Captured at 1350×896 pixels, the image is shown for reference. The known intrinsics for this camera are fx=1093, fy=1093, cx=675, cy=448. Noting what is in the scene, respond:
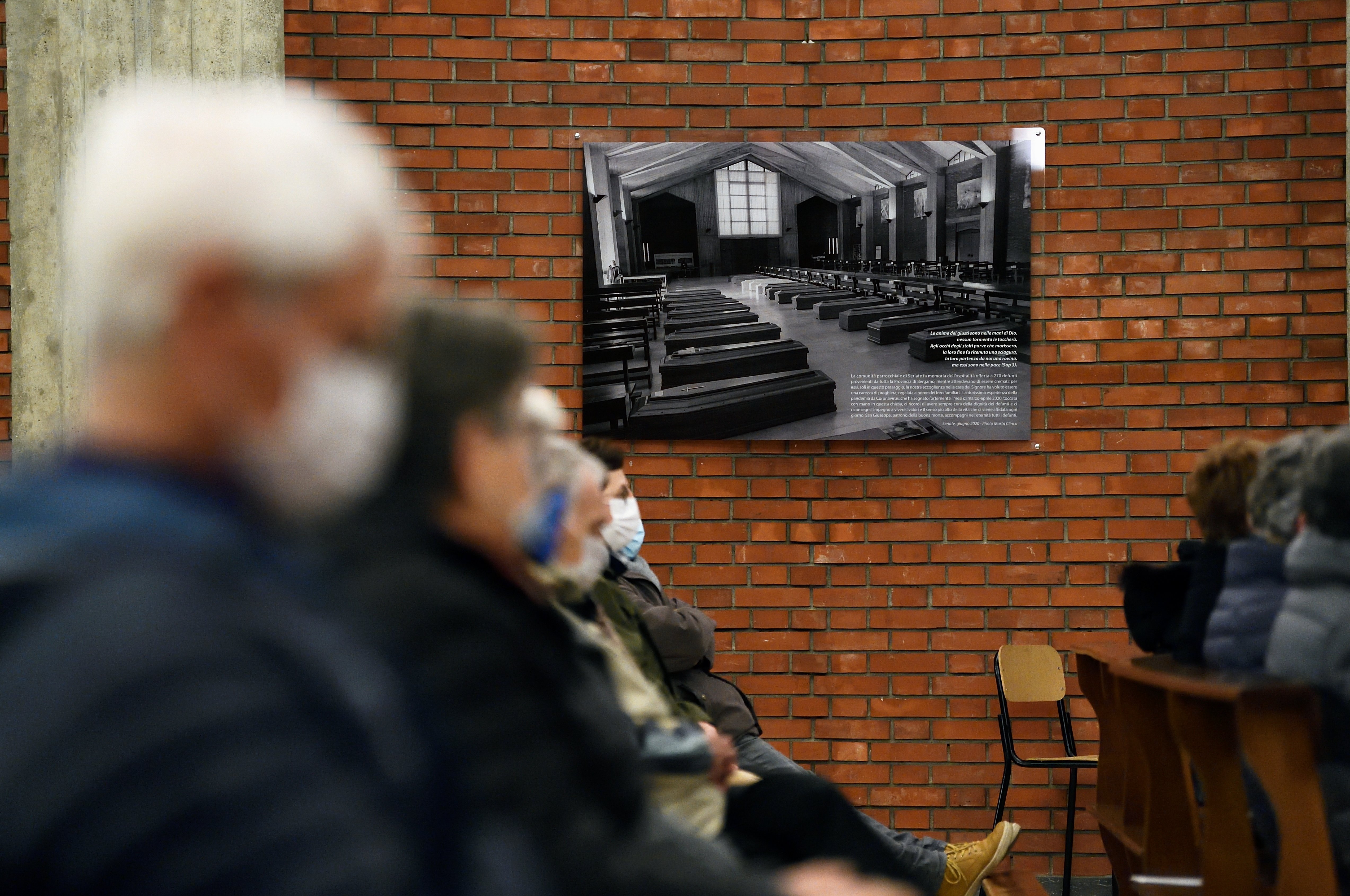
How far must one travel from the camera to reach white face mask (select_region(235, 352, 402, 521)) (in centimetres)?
61

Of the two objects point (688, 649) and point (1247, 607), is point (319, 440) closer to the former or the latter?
point (1247, 607)

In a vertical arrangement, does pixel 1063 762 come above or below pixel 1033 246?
below

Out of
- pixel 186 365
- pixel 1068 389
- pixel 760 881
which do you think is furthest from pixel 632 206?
pixel 186 365

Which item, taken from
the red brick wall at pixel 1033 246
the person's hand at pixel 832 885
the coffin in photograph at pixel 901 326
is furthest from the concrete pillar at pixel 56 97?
the person's hand at pixel 832 885

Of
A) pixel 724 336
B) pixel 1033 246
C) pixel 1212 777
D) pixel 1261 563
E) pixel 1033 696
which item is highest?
pixel 1033 246

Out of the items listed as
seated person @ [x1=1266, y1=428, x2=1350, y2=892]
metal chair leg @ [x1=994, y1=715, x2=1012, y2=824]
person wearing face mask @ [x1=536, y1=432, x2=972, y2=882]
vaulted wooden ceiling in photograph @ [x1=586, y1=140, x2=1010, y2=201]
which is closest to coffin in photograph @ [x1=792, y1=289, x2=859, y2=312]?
vaulted wooden ceiling in photograph @ [x1=586, y1=140, x2=1010, y2=201]

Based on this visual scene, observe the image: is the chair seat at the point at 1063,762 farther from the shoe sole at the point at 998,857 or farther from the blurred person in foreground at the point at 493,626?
the blurred person in foreground at the point at 493,626

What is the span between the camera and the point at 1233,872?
157cm

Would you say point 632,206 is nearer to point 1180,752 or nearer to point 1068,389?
point 1068,389

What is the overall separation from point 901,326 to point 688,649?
1.69 m

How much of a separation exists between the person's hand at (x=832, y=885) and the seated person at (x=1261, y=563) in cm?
55

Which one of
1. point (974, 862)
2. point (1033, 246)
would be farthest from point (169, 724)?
point (1033, 246)

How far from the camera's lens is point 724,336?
4.14 meters

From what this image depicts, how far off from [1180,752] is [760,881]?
963 millimetres
